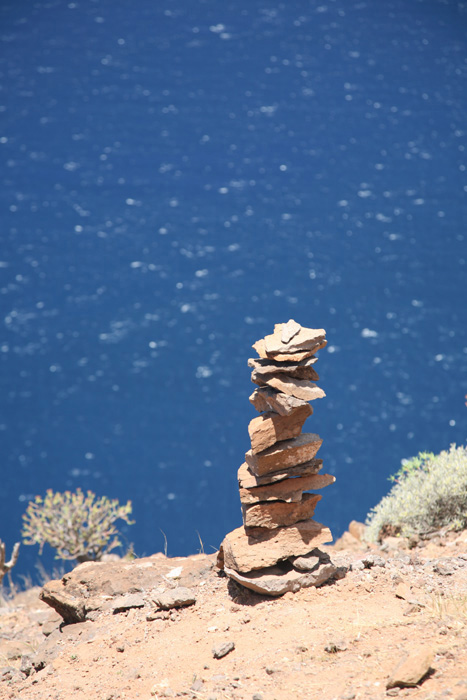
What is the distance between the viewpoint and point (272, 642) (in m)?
7.95

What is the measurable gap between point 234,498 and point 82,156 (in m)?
18.3

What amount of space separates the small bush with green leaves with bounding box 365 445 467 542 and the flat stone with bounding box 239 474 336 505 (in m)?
3.12

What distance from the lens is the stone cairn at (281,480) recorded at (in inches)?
360

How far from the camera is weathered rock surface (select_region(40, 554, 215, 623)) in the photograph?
996cm

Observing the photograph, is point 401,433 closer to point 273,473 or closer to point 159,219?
point 159,219

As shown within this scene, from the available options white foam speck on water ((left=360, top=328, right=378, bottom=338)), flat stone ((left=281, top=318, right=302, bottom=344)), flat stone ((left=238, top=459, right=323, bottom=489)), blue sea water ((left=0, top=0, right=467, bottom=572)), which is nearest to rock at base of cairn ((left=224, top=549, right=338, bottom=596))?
flat stone ((left=238, top=459, right=323, bottom=489))

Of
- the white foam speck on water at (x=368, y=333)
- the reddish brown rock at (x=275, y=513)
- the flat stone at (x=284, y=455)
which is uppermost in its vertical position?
the white foam speck on water at (x=368, y=333)

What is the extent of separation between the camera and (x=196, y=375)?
99.1 ft

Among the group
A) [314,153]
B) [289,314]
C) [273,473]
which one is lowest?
[273,473]

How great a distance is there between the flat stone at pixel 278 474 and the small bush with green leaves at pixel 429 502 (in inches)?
125

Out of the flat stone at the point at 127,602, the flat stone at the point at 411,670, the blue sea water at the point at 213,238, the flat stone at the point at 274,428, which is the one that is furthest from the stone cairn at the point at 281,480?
the blue sea water at the point at 213,238

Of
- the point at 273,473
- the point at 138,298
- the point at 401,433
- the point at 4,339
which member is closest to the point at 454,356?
the point at 401,433

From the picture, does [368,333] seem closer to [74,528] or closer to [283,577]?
[74,528]

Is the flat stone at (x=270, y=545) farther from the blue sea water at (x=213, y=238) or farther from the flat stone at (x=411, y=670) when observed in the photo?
→ the blue sea water at (x=213, y=238)
